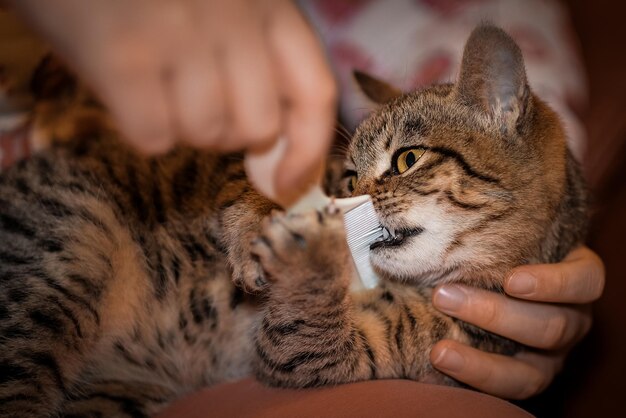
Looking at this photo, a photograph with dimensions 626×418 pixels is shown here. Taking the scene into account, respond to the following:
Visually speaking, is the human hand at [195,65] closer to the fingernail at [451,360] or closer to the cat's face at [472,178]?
the cat's face at [472,178]

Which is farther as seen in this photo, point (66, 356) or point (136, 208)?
point (136, 208)

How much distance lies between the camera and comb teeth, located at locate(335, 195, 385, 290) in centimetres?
106

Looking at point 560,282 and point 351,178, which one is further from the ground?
point 351,178

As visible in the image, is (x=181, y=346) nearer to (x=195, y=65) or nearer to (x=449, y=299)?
(x=449, y=299)

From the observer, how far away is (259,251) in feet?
2.97

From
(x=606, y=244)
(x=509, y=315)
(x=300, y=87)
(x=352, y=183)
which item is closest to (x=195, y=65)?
(x=300, y=87)

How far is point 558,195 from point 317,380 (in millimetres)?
683

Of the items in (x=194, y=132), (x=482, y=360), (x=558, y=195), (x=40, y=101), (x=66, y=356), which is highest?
(x=40, y=101)

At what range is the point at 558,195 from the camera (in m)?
1.14

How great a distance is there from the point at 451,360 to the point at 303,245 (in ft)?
1.57

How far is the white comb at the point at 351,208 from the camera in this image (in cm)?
68

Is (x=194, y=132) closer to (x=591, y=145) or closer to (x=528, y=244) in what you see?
(x=528, y=244)

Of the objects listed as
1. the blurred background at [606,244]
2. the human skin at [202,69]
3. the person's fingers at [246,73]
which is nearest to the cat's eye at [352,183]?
the human skin at [202,69]

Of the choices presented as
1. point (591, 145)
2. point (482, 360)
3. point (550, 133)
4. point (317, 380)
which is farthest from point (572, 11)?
point (317, 380)
